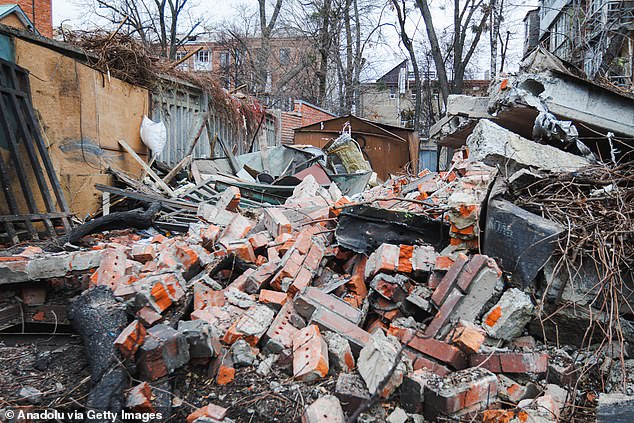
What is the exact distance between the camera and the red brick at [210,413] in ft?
7.18

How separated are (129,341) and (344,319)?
4.26 ft

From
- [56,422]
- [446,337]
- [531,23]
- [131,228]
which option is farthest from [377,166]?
[531,23]

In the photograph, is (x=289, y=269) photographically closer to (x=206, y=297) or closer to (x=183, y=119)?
(x=206, y=297)

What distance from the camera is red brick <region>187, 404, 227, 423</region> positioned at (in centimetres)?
219

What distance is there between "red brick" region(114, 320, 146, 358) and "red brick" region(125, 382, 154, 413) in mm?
211

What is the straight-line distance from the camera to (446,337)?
275 cm

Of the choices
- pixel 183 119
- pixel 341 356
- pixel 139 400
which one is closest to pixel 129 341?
pixel 139 400

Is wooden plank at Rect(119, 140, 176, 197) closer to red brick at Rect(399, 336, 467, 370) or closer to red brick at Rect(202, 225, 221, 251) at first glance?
red brick at Rect(202, 225, 221, 251)

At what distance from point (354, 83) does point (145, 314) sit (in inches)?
818

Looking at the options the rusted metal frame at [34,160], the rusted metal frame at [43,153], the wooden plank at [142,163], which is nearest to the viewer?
the rusted metal frame at [34,160]

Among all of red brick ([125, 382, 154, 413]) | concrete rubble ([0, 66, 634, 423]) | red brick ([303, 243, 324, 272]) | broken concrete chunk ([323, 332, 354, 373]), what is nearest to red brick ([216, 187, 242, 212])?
concrete rubble ([0, 66, 634, 423])

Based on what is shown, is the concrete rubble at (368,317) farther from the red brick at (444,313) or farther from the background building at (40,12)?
the background building at (40,12)

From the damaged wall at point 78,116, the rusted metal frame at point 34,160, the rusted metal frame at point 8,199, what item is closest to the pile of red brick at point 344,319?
the rusted metal frame at point 8,199

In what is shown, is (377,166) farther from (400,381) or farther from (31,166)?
(400,381)
